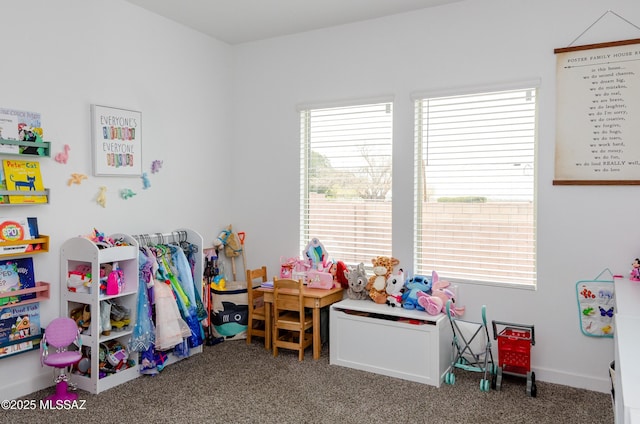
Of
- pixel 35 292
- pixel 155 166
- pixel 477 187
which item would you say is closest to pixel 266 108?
pixel 155 166

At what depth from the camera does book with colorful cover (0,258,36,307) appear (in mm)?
2921

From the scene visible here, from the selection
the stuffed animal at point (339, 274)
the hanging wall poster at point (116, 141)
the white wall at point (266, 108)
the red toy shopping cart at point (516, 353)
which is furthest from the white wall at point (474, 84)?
the hanging wall poster at point (116, 141)

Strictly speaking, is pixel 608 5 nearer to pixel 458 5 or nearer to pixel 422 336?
pixel 458 5

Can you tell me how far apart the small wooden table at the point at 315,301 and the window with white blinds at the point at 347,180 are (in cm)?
40

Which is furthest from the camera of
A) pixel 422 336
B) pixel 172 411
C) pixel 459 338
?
pixel 459 338

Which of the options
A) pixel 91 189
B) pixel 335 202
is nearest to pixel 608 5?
pixel 335 202

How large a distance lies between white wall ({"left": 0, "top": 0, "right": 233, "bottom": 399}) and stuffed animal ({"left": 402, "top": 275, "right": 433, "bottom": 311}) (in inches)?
72.8

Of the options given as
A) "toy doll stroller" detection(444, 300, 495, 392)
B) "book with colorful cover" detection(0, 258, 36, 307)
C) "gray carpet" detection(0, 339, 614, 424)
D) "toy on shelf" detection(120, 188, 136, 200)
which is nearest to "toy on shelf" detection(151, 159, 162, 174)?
"toy on shelf" detection(120, 188, 136, 200)

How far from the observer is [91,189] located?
3420 mm

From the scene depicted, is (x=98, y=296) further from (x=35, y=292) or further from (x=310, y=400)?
(x=310, y=400)

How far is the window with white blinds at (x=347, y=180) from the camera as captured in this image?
3.96 m

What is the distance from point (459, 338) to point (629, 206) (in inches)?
54.7

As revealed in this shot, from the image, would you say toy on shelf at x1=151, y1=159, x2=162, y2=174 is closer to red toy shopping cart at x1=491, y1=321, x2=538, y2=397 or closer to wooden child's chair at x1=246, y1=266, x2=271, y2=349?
wooden child's chair at x1=246, y1=266, x2=271, y2=349

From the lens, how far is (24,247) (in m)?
2.94
